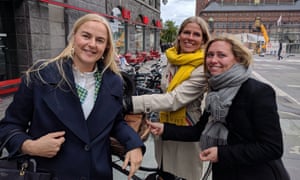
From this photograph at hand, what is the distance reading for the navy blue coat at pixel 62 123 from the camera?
124cm

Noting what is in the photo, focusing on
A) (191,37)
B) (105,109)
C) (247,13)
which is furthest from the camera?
(247,13)

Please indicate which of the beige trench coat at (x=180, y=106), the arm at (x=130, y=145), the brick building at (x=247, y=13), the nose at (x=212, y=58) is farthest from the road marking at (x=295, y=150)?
the brick building at (x=247, y=13)

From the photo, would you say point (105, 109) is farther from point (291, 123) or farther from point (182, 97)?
point (291, 123)

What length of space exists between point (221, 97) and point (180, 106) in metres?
0.46

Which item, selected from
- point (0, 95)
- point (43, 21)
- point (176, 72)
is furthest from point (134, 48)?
point (176, 72)

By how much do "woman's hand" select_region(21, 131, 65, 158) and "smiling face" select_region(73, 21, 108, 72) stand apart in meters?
0.40

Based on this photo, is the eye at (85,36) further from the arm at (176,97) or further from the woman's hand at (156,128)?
the woman's hand at (156,128)

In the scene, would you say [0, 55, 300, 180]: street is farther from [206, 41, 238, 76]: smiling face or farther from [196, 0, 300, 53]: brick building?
[196, 0, 300, 53]: brick building

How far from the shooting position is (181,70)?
190 cm

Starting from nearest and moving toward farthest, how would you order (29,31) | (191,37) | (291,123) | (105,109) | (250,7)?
(105,109), (191,37), (291,123), (29,31), (250,7)

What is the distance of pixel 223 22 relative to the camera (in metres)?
83.0

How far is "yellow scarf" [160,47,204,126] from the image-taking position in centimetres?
185

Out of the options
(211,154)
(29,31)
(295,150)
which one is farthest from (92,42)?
(29,31)

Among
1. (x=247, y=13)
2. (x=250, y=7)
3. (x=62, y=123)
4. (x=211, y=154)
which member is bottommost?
(x=211, y=154)
